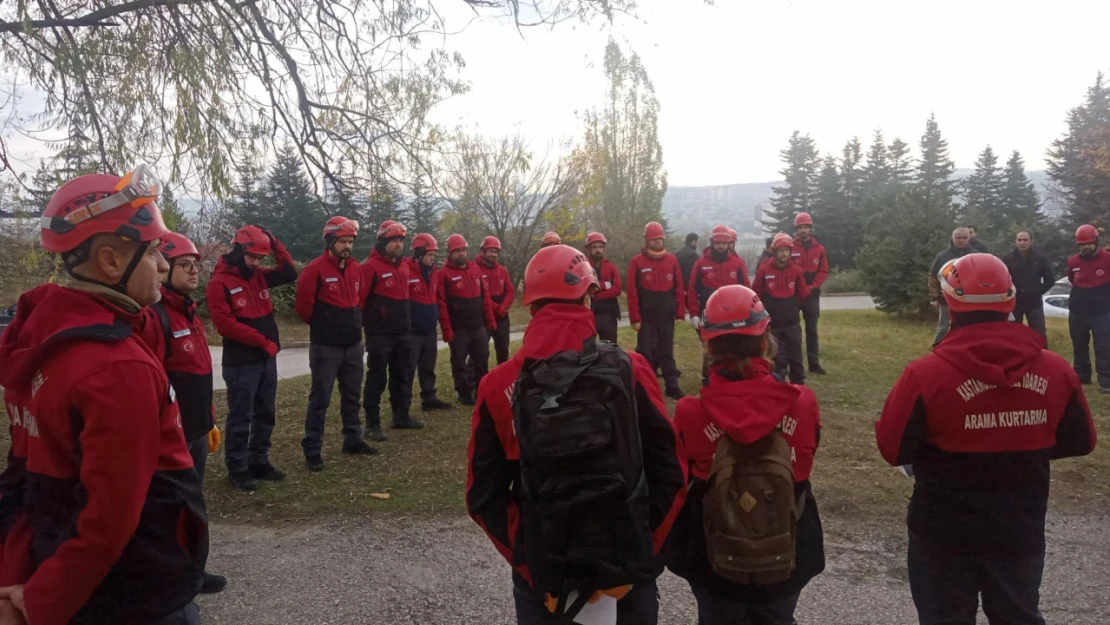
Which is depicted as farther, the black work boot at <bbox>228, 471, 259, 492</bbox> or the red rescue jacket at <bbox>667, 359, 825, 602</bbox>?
the black work boot at <bbox>228, 471, 259, 492</bbox>

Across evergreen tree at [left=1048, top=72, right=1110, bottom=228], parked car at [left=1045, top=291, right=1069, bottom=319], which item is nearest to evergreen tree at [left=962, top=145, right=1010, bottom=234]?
evergreen tree at [left=1048, top=72, right=1110, bottom=228]

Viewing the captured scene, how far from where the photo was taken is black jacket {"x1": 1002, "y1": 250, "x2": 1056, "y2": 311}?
33.6 ft

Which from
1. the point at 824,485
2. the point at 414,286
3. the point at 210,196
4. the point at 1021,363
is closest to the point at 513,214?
the point at 414,286

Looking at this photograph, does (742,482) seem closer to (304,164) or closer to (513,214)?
(304,164)

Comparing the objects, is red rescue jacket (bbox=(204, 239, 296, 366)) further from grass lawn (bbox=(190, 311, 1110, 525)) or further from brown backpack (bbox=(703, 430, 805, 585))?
brown backpack (bbox=(703, 430, 805, 585))

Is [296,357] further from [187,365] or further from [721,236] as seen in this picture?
[187,365]

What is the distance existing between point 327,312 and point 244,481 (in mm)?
1692

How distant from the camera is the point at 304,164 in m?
6.96

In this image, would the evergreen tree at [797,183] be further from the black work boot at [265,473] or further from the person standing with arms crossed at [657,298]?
the black work boot at [265,473]

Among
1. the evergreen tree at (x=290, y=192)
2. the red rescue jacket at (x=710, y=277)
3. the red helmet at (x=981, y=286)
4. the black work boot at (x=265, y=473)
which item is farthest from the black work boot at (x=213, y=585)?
the red rescue jacket at (x=710, y=277)

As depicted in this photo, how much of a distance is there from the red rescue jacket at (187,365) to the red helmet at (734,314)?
345 centimetres

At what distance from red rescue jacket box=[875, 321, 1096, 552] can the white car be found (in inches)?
928

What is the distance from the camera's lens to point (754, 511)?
2564mm

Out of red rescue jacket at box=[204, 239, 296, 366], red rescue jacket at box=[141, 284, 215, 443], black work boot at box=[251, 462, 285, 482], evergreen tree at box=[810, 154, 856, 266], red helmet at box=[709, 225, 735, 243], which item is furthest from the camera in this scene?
evergreen tree at box=[810, 154, 856, 266]
